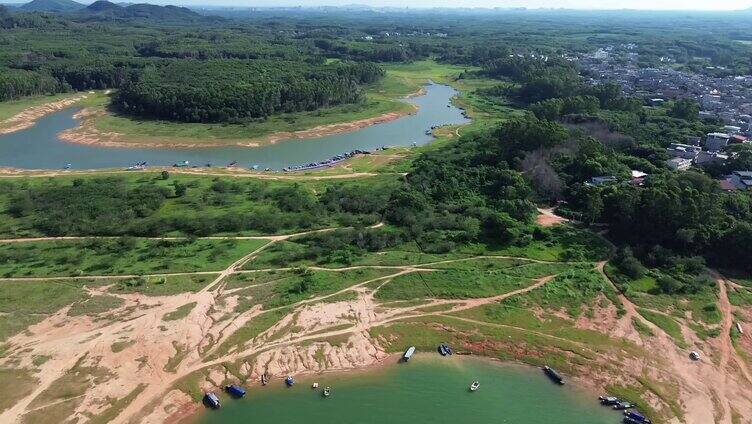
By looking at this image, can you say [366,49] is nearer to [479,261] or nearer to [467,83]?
[467,83]

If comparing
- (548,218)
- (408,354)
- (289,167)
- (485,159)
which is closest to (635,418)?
(408,354)

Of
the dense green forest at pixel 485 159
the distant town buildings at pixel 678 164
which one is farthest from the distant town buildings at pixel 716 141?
the distant town buildings at pixel 678 164

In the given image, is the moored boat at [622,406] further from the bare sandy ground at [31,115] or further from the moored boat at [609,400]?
the bare sandy ground at [31,115]

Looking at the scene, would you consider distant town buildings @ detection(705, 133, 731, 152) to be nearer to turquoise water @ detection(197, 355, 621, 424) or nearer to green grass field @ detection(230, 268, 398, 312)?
green grass field @ detection(230, 268, 398, 312)

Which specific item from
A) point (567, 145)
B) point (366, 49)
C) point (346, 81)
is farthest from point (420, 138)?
point (366, 49)

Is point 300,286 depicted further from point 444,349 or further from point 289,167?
point 289,167

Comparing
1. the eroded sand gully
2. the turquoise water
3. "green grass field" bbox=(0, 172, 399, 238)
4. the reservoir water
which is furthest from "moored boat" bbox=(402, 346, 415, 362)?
the reservoir water

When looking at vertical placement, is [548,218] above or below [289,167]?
above
